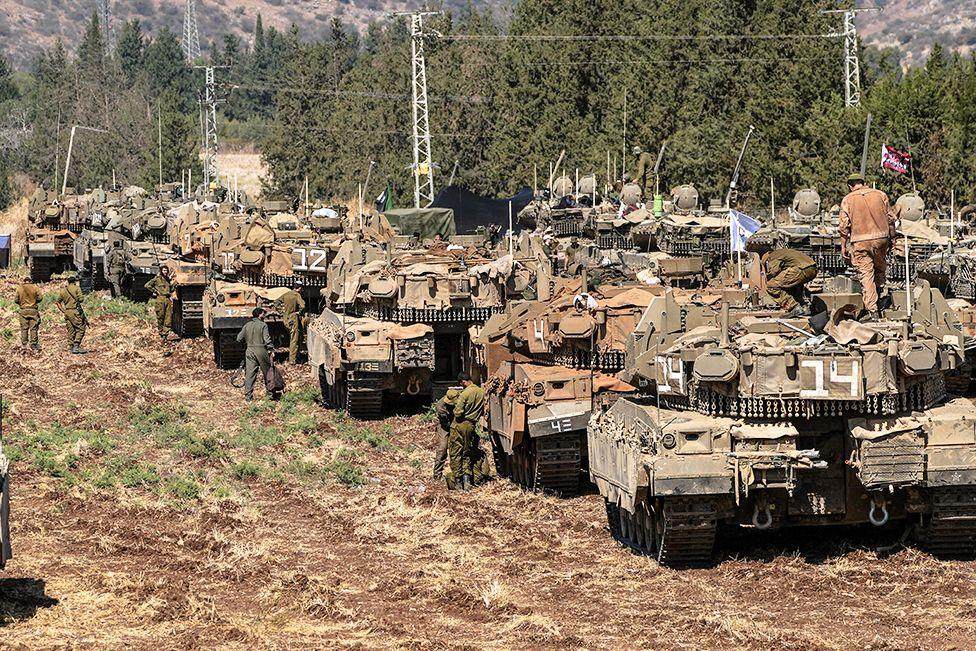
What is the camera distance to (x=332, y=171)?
8506 cm

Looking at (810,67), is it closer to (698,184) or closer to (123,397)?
(698,184)

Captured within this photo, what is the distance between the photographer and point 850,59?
56969 mm

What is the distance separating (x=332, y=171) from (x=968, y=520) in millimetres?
71000

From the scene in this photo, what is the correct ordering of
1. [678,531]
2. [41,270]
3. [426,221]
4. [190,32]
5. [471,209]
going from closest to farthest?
[678,531]
[41,270]
[426,221]
[471,209]
[190,32]

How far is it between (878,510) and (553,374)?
4411 mm

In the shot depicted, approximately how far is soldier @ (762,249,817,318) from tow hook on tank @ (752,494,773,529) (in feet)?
10.5

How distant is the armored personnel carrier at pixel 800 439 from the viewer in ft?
49.6

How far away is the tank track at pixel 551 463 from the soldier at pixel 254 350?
24.0 feet

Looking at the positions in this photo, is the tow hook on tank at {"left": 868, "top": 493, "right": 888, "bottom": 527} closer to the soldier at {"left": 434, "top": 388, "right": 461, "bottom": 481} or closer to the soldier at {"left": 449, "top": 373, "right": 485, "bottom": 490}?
the soldier at {"left": 449, "top": 373, "right": 485, "bottom": 490}

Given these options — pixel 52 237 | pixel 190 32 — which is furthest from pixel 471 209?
pixel 190 32

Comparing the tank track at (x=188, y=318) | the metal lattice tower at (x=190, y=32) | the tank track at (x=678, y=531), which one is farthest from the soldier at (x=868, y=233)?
the metal lattice tower at (x=190, y=32)

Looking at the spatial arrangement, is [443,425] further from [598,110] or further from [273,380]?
[598,110]

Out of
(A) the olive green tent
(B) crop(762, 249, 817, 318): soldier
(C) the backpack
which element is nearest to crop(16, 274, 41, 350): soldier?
(C) the backpack

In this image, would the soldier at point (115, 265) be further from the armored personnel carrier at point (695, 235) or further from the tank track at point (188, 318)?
the armored personnel carrier at point (695, 235)
